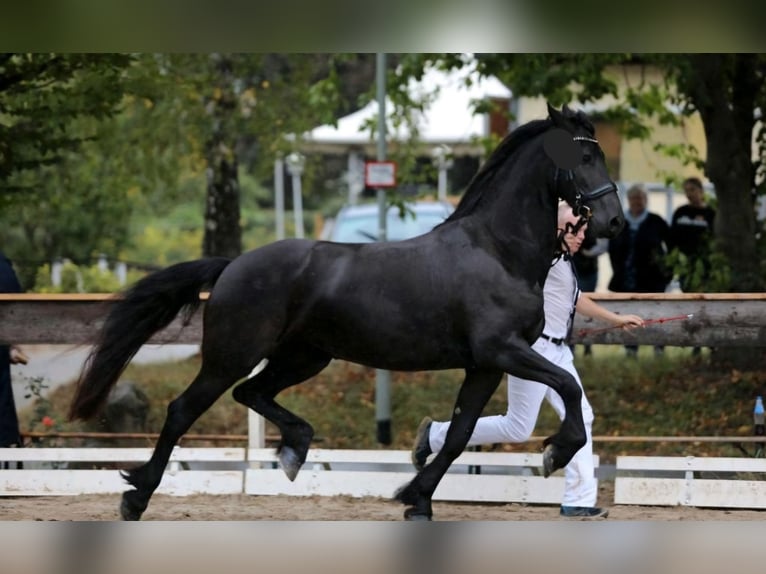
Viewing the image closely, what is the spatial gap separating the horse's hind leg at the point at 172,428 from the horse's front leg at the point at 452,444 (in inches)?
42.1

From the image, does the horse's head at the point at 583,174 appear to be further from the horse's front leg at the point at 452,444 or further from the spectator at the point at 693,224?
the spectator at the point at 693,224

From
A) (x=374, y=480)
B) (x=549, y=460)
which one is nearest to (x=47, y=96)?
(x=374, y=480)

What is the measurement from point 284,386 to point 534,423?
1.35m

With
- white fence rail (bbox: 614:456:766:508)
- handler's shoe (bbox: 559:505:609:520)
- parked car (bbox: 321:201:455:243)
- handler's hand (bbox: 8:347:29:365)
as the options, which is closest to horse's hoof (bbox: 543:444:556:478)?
handler's shoe (bbox: 559:505:609:520)

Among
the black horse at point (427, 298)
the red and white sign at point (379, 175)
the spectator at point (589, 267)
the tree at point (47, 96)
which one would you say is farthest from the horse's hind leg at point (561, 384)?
the spectator at point (589, 267)

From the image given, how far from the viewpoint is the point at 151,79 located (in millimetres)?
12883

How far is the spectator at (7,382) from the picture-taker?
908cm

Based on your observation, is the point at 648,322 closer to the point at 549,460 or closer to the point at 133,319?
the point at 549,460

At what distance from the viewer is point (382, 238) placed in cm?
1243

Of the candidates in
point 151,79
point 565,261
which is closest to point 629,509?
point 565,261

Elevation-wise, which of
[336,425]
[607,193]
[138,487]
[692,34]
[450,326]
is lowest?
[336,425]

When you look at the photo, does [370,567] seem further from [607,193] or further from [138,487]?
[607,193]

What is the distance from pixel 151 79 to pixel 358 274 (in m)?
6.24

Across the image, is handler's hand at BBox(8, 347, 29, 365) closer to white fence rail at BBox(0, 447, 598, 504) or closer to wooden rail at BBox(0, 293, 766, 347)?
wooden rail at BBox(0, 293, 766, 347)
